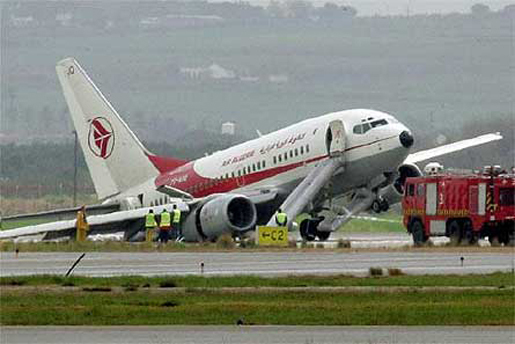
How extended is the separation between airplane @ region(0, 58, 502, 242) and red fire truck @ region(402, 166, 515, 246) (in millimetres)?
1248

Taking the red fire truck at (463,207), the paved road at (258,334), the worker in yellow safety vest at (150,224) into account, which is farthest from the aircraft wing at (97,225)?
the paved road at (258,334)

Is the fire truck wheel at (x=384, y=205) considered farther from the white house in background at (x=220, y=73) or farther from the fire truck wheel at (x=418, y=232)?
the white house in background at (x=220, y=73)

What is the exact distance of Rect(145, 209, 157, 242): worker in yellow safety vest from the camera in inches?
2341

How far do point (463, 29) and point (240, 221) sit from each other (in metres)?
123

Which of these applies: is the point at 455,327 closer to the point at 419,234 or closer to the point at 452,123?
the point at 419,234

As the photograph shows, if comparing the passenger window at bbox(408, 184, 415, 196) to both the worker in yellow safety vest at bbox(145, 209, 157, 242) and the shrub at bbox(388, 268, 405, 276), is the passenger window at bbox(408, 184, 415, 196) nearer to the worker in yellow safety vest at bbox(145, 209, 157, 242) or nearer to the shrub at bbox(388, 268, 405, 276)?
the worker in yellow safety vest at bbox(145, 209, 157, 242)

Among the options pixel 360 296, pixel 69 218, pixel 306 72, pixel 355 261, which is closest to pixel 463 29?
pixel 306 72

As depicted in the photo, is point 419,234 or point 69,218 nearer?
point 419,234

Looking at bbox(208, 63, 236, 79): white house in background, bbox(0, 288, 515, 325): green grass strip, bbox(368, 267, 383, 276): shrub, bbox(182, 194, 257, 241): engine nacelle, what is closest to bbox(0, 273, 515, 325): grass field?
bbox(0, 288, 515, 325): green grass strip

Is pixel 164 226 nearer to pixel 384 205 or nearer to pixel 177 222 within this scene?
pixel 177 222

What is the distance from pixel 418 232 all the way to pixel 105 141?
14955mm

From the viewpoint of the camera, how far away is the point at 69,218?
2579 inches

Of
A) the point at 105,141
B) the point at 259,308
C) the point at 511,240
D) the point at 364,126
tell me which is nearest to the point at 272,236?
the point at 364,126

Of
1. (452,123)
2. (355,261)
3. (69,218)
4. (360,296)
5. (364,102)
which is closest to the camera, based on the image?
(360,296)
